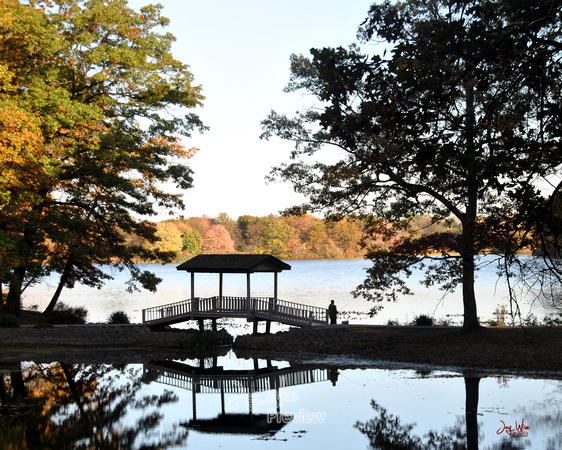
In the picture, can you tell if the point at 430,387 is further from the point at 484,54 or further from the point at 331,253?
the point at 331,253

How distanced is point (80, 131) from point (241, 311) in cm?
1239

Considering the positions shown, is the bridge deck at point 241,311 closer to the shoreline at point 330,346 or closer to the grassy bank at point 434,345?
the shoreline at point 330,346

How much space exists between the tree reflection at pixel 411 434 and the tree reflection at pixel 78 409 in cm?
455

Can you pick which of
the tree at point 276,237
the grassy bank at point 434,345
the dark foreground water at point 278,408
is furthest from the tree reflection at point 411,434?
the tree at point 276,237

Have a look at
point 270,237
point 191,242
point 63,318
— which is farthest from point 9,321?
point 191,242

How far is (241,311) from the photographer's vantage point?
3111cm

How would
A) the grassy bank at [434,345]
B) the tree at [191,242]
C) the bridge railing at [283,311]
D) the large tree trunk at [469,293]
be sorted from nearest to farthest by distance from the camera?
the grassy bank at [434,345], the large tree trunk at [469,293], the bridge railing at [283,311], the tree at [191,242]

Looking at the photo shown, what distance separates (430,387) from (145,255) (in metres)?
20.2

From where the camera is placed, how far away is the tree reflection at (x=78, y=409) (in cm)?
1331

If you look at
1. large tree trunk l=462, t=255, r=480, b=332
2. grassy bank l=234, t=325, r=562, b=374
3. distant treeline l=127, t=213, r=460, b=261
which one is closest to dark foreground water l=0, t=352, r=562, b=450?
grassy bank l=234, t=325, r=562, b=374

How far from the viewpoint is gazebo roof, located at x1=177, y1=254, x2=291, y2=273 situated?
101 feet

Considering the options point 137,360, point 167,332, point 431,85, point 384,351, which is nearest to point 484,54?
point 431,85

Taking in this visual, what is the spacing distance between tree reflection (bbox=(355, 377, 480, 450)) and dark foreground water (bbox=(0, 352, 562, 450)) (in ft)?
0.08

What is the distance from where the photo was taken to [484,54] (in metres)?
9.05
